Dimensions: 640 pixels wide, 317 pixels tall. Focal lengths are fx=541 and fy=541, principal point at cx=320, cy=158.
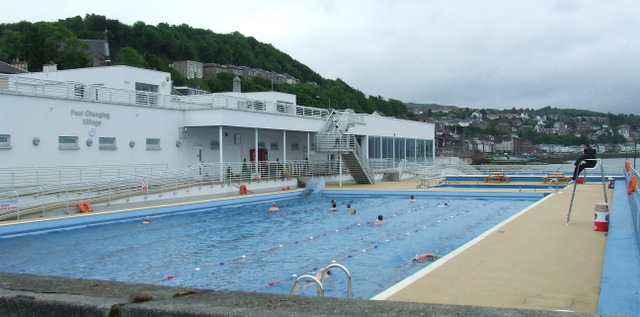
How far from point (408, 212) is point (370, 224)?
3.70 m

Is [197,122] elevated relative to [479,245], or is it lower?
elevated

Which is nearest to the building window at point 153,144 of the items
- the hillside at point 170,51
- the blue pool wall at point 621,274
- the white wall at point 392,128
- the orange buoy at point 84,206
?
the orange buoy at point 84,206

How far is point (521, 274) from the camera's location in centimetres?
796

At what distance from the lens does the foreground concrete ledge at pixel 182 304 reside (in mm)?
3139

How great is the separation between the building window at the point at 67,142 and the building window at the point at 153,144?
12.6 feet

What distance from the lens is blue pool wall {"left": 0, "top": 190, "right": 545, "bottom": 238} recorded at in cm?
1588

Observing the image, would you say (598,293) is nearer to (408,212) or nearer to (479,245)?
(479,245)

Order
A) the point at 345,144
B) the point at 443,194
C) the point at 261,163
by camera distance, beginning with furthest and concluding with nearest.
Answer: the point at 345,144 → the point at 261,163 → the point at 443,194

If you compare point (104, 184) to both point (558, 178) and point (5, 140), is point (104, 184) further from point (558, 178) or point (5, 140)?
point (558, 178)

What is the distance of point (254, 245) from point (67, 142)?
1130cm

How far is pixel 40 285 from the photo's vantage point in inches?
159

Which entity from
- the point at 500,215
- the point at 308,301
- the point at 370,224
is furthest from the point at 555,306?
the point at 500,215

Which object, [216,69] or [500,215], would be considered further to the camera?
[216,69]

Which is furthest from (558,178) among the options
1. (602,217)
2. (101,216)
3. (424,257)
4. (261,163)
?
(101,216)
